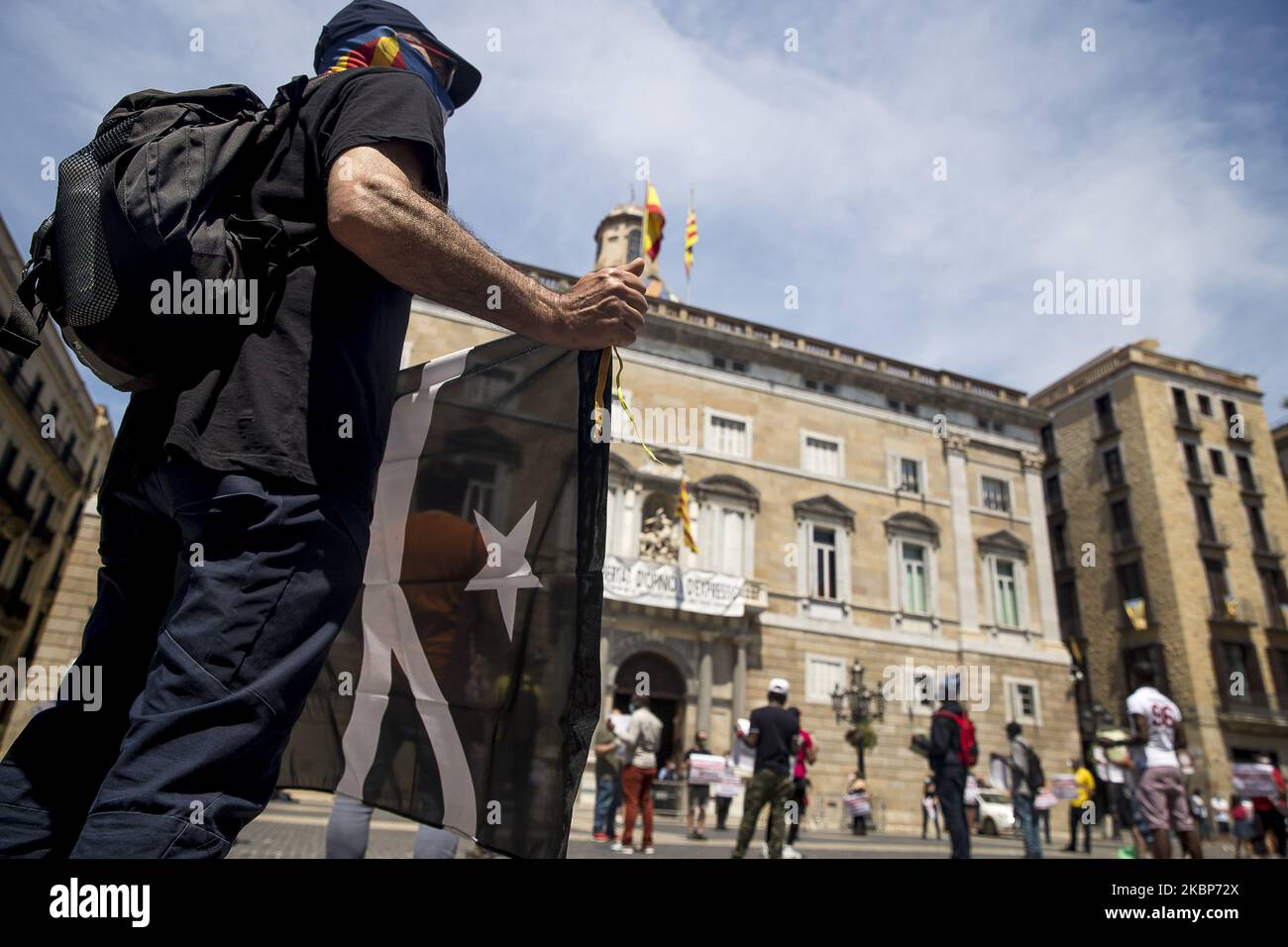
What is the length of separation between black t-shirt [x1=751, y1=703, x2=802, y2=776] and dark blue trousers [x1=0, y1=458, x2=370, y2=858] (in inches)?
268

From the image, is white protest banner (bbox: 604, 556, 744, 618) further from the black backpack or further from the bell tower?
the black backpack

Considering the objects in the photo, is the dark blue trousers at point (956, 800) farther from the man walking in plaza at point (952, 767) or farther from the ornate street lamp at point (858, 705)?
the ornate street lamp at point (858, 705)

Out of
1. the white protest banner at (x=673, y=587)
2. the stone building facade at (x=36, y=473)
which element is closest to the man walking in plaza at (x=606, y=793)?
the white protest banner at (x=673, y=587)

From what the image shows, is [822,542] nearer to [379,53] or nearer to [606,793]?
[606,793]

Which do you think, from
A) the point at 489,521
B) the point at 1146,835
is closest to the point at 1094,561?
the point at 1146,835

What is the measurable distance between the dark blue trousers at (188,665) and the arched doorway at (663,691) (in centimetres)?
1951

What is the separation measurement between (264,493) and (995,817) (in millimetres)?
24268

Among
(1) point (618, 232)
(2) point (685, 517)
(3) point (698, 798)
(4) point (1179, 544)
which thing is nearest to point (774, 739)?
(3) point (698, 798)

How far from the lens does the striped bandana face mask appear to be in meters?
1.78

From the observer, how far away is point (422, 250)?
1.37 metres

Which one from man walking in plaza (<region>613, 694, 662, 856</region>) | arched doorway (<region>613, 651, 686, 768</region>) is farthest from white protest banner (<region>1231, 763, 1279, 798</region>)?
arched doorway (<region>613, 651, 686, 768</region>)

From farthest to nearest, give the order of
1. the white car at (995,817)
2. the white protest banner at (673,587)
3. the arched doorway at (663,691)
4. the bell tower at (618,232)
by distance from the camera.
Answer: the bell tower at (618,232), the white car at (995,817), the arched doorway at (663,691), the white protest banner at (673,587)

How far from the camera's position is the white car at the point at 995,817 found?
21.0 metres

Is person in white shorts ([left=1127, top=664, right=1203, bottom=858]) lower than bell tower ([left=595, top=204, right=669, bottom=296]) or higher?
lower
